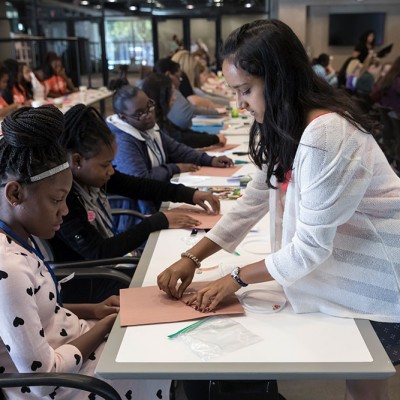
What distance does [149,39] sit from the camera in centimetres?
1253

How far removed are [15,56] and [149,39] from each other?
4.20 metres

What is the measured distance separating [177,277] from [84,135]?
0.71 meters

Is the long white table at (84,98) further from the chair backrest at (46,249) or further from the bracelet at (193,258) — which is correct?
the bracelet at (193,258)

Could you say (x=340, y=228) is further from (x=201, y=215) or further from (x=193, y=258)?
(x=201, y=215)

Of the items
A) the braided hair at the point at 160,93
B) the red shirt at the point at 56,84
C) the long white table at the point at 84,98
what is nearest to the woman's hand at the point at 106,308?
the braided hair at the point at 160,93

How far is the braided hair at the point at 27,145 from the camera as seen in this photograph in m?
1.21

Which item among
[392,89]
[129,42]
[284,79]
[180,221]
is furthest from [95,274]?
[129,42]

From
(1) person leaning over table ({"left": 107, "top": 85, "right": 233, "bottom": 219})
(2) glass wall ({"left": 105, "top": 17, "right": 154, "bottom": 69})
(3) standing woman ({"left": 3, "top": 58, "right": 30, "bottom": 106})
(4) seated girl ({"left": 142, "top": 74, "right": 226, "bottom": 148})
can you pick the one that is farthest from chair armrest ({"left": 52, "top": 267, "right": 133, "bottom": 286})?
(2) glass wall ({"left": 105, "top": 17, "right": 154, "bottom": 69})

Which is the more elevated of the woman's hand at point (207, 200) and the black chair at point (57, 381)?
the woman's hand at point (207, 200)

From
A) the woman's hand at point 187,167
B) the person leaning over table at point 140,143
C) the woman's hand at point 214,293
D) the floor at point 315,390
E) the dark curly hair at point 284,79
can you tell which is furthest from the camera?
the woman's hand at point 187,167

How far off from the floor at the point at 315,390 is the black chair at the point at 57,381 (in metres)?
0.95

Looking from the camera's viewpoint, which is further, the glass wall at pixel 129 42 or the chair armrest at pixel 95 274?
the glass wall at pixel 129 42

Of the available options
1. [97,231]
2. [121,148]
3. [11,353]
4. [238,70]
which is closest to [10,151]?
[11,353]

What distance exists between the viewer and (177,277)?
136 centimetres
